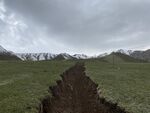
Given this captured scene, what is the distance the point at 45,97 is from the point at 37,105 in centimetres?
500

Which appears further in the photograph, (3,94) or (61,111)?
(3,94)

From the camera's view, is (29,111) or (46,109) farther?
(46,109)

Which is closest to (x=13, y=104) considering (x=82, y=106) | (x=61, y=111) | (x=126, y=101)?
(x=61, y=111)

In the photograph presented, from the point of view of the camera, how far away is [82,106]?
2844 cm

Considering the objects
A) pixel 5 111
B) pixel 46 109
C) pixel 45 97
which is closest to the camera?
pixel 5 111

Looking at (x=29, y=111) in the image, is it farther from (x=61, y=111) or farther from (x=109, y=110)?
(x=109, y=110)

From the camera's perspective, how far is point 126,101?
29141mm

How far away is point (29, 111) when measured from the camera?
23.8 m

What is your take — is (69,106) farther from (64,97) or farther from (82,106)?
(64,97)

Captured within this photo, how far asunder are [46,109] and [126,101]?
7293 mm

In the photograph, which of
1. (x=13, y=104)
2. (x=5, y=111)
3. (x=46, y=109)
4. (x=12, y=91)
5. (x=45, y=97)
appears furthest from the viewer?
(x=12, y=91)

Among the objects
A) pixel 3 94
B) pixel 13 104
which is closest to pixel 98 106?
pixel 13 104

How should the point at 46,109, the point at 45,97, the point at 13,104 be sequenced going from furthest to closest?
the point at 45,97, the point at 46,109, the point at 13,104

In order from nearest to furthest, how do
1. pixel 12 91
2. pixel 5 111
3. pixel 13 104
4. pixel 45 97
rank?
pixel 5 111 < pixel 13 104 < pixel 45 97 < pixel 12 91
